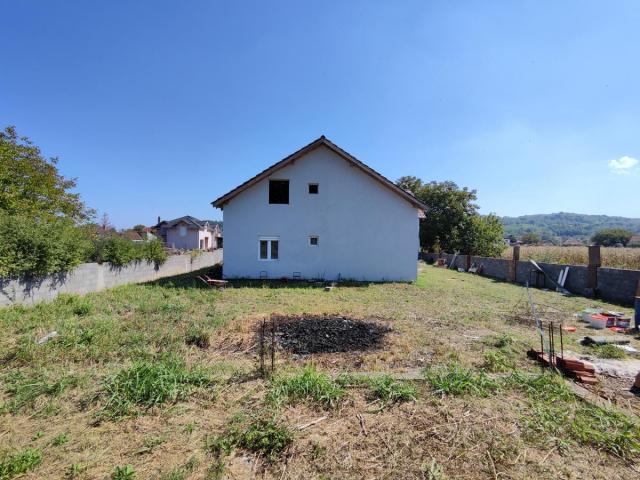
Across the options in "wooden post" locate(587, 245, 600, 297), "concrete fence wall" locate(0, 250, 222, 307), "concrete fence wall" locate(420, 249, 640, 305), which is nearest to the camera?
"concrete fence wall" locate(0, 250, 222, 307)

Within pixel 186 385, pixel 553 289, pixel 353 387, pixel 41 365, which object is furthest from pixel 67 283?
pixel 553 289

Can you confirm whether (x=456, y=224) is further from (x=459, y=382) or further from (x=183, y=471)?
(x=183, y=471)

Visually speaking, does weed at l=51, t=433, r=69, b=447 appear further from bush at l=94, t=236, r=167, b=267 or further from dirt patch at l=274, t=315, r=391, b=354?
bush at l=94, t=236, r=167, b=267

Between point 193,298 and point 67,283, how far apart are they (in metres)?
4.23

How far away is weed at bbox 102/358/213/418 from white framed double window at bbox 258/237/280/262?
35.2ft

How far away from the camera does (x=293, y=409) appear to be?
11.6ft

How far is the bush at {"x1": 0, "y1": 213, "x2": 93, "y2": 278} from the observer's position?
320 inches

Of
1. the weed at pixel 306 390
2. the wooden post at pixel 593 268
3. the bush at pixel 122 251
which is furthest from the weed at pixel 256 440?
the wooden post at pixel 593 268

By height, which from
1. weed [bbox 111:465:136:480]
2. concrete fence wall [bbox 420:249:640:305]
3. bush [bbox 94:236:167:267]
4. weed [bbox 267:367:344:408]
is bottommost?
weed [bbox 111:465:136:480]

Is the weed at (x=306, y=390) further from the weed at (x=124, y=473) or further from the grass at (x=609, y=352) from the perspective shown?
the grass at (x=609, y=352)

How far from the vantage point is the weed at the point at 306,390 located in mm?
3666

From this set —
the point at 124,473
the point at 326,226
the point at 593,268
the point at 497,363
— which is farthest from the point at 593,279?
the point at 124,473

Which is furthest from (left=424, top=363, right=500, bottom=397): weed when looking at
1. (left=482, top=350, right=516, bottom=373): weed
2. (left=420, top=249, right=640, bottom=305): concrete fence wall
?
(left=420, top=249, right=640, bottom=305): concrete fence wall

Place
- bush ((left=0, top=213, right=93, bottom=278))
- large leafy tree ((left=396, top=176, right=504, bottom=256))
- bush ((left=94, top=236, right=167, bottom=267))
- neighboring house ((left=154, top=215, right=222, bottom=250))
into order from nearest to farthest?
bush ((left=0, top=213, right=93, bottom=278)) → bush ((left=94, top=236, right=167, bottom=267)) → large leafy tree ((left=396, top=176, right=504, bottom=256)) → neighboring house ((left=154, top=215, right=222, bottom=250))
